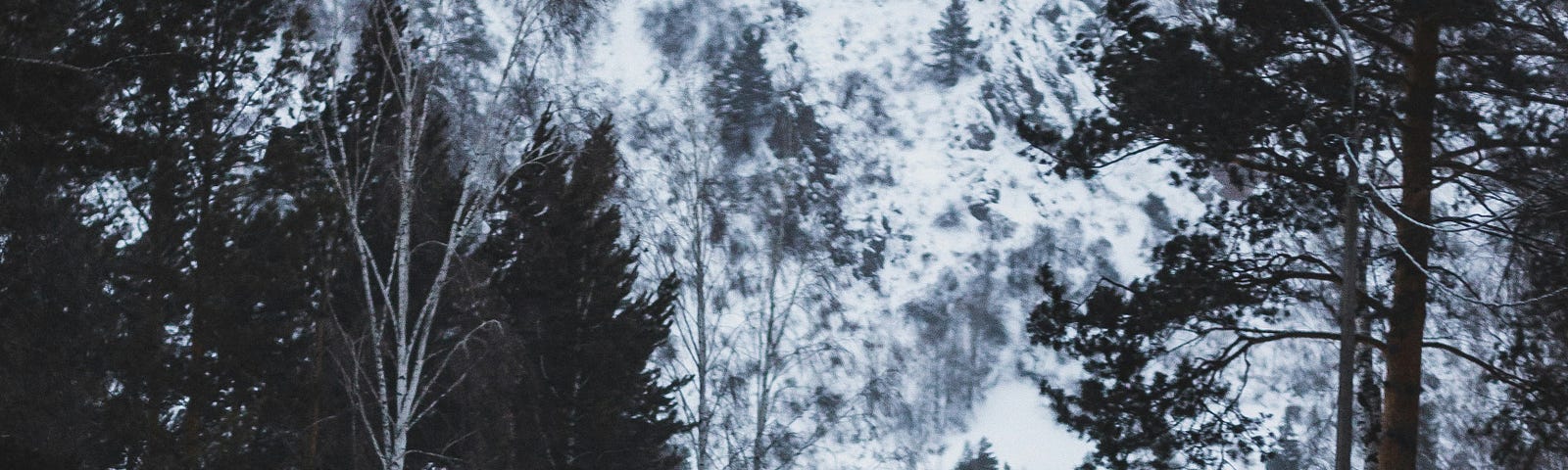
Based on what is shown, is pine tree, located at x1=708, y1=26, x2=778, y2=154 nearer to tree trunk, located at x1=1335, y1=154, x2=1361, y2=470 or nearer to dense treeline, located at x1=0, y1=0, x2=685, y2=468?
dense treeline, located at x1=0, y1=0, x2=685, y2=468

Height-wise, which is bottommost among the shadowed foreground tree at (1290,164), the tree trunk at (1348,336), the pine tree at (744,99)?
the tree trunk at (1348,336)

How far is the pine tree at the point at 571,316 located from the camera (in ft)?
56.3

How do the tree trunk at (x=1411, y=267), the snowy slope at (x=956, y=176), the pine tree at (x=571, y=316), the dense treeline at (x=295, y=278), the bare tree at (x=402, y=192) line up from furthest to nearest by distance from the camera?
the snowy slope at (x=956, y=176)
the pine tree at (x=571, y=316)
the dense treeline at (x=295, y=278)
the bare tree at (x=402, y=192)
the tree trunk at (x=1411, y=267)

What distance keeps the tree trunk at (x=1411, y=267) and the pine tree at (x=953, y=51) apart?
9215 centimetres

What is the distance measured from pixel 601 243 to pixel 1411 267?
11461mm

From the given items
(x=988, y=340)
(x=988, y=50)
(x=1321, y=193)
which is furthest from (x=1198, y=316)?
(x=988, y=50)

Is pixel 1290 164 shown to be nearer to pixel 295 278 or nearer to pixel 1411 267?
pixel 1411 267

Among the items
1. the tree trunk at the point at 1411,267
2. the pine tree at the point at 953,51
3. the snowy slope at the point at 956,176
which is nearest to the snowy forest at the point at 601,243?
the tree trunk at the point at 1411,267

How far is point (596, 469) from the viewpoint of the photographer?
17.4 m

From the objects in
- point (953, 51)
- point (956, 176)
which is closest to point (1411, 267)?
point (956, 176)

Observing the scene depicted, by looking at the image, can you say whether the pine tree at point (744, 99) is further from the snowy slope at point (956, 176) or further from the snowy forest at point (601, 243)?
the snowy slope at point (956, 176)

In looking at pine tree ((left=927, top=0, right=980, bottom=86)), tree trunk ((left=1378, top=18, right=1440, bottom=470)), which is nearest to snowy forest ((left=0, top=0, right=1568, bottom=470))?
tree trunk ((left=1378, top=18, right=1440, bottom=470))

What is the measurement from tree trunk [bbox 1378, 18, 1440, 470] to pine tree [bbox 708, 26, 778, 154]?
10.2m

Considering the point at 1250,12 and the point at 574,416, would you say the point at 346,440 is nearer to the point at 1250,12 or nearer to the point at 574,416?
the point at 574,416
